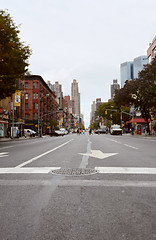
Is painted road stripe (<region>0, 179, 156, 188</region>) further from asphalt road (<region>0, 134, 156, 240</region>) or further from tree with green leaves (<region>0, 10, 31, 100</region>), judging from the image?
tree with green leaves (<region>0, 10, 31, 100</region>)

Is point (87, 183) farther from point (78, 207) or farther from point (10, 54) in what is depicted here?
point (10, 54)

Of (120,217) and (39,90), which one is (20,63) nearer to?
(120,217)

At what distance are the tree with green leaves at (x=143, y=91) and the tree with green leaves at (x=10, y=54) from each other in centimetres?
1736

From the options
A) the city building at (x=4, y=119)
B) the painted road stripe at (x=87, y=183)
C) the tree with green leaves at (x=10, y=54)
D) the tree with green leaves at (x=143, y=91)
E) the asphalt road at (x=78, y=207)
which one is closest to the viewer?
the asphalt road at (x=78, y=207)

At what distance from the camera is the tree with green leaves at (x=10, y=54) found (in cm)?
1952

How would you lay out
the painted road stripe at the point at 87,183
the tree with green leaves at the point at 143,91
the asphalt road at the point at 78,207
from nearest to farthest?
the asphalt road at the point at 78,207
the painted road stripe at the point at 87,183
the tree with green leaves at the point at 143,91

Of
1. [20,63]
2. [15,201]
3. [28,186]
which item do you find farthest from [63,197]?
[20,63]

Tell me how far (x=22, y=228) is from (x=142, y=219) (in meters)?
1.40

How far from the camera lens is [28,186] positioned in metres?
4.39

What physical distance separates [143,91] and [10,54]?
812 inches

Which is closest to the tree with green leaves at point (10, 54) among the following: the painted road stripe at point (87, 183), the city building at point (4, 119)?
the painted road stripe at point (87, 183)

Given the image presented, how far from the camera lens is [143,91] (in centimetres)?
3397

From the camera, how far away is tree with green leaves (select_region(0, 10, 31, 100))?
19516 millimetres

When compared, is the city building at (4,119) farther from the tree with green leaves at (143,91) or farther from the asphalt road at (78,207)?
the asphalt road at (78,207)
